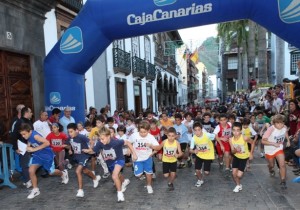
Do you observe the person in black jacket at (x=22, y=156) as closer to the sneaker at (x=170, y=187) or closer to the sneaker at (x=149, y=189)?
the sneaker at (x=149, y=189)

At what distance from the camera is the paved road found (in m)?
5.02

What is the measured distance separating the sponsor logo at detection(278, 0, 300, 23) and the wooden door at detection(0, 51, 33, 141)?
7506 mm

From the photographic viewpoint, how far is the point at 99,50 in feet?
26.4

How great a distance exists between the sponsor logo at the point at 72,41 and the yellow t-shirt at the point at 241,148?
4.77 metres

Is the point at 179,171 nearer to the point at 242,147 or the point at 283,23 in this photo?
the point at 242,147

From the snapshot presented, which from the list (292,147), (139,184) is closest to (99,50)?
(139,184)

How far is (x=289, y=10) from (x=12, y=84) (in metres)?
7.77

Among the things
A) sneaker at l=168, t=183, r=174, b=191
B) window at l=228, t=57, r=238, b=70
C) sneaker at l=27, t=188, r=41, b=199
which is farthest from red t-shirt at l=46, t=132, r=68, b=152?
window at l=228, t=57, r=238, b=70

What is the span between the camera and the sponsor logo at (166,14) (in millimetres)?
6906

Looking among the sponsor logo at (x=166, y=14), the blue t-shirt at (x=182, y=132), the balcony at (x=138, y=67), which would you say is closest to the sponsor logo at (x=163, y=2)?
the sponsor logo at (x=166, y=14)

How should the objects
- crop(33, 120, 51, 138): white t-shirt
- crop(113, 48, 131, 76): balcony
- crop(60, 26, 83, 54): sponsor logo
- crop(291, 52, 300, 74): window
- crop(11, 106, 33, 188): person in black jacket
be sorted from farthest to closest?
crop(291, 52, 300, 74): window
crop(113, 48, 131, 76): balcony
crop(60, 26, 83, 54): sponsor logo
crop(33, 120, 51, 138): white t-shirt
crop(11, 106, 33, 188): person in black jacket

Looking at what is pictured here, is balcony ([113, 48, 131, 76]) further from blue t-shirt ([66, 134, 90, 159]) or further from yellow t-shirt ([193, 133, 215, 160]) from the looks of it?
yellow t-shirt ([193, 133, 215, 160])

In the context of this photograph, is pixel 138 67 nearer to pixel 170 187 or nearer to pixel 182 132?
pixel 182 132

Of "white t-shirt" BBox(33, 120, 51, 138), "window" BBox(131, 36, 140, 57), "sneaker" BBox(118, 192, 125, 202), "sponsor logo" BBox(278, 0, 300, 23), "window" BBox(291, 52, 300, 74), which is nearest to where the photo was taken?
"sneaker" BBox(118, 192, 125, 202)
